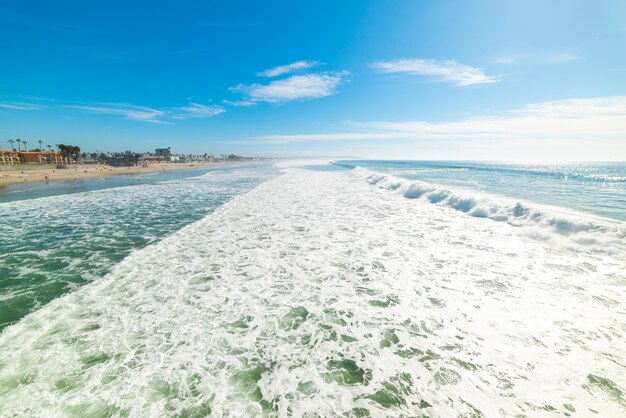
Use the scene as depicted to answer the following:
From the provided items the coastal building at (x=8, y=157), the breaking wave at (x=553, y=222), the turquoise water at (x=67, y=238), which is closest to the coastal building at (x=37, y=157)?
the coastal building at (x=8, y=157)

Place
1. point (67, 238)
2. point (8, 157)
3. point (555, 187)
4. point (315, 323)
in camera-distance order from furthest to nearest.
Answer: point (8, 157)
point (555, 187)
point (67, 238)
point (315, 323)

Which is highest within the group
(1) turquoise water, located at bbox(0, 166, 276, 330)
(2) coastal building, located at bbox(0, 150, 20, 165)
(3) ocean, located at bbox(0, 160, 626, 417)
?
(2) coastal building, located at bbox(0, 150, 20, 165)

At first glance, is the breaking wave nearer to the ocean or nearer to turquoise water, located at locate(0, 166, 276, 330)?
the ocean

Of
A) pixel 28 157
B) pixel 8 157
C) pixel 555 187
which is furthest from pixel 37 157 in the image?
pixel 555 187

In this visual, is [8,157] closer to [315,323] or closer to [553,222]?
[315,323]

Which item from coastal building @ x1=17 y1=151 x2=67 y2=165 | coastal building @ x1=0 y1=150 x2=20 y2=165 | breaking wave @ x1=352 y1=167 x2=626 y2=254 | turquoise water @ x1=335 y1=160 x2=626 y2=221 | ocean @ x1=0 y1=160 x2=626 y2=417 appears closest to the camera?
ocean @ x1=0 y1=160 x2=626 y2=417

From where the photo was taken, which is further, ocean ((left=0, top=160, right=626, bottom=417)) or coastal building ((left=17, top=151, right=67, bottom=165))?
coastal building ((left=17, top=151, right=67, bottom=165))

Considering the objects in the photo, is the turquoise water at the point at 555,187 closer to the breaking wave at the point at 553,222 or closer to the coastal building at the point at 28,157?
the breaking wave at the point at 553,222

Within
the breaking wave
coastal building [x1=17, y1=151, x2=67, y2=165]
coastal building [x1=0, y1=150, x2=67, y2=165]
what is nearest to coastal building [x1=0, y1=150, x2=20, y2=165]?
coastal building [x1=0, y1=150, x2=67, y2=165]

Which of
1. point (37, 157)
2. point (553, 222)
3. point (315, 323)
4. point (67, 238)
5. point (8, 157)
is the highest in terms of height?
point (37, 157)
